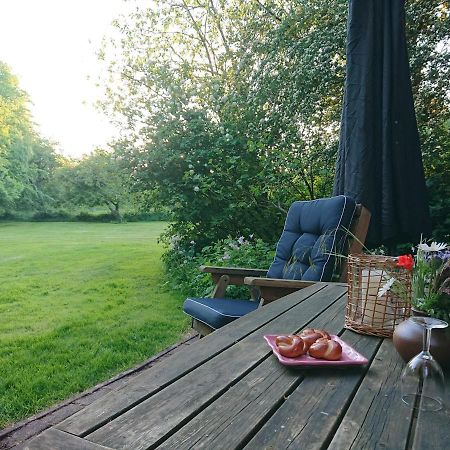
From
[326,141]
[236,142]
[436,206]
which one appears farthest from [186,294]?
[436,206]

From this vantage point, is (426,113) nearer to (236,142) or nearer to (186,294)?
(236,142)

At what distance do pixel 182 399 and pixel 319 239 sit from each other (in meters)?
1.74

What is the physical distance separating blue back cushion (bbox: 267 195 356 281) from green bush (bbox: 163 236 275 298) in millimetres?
1185

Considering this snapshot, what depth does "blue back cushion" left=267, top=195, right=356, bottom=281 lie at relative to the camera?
2289 millimetres

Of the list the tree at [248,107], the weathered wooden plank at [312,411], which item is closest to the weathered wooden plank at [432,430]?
the weathered wooden plank at [312,411]

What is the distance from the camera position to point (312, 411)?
0.75 metres

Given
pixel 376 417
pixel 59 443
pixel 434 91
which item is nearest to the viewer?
pixel 59 443

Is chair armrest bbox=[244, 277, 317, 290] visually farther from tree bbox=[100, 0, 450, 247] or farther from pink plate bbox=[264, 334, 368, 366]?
tree bbox=[100, 0, 450, 247]

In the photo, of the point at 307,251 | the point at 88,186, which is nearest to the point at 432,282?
the point at 307,251

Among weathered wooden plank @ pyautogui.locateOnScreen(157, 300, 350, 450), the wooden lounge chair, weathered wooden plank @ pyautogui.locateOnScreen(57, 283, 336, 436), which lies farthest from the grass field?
weathered wooden plank @ pyautogui.locateOnScreen(157, 300, 350, 450)

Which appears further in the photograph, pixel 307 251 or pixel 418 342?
pixel 307 251

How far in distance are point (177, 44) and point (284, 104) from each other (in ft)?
12.3

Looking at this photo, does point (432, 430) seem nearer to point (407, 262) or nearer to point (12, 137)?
point (407, 262)

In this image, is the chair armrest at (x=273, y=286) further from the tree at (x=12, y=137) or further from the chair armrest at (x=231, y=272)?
the tree at (x=12, y=137)
